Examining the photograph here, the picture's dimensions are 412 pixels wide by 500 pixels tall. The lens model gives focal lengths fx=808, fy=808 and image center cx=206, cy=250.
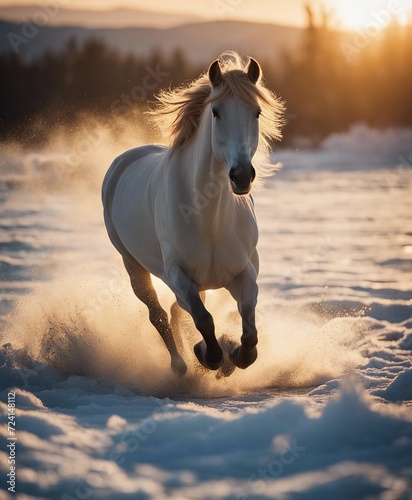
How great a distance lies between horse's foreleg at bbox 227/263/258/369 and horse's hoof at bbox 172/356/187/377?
2.20ft

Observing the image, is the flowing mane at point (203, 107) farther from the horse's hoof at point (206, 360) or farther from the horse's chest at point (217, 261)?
the horse's hoof at point (206, 360)

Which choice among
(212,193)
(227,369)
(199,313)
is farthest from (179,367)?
(212,193)

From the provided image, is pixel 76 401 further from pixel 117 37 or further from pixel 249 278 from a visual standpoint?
pixel 117 37

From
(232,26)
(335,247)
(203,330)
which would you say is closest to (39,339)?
(203,330)

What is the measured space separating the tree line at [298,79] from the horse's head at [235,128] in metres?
26.9

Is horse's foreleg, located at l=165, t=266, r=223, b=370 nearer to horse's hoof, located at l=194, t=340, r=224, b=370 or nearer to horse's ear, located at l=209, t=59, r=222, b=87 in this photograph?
horse's hoof, located at l=194, t=340, r=224, b=370

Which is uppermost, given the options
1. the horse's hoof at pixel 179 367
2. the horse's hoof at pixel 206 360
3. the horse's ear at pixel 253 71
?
the horse's ear at pixel 253 71

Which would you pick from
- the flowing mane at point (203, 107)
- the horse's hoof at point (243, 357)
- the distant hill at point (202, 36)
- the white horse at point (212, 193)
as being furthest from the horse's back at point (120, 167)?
the distant hill at point (202, 36)

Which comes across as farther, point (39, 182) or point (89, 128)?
point (39, 182)

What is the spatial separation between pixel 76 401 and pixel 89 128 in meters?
7.78

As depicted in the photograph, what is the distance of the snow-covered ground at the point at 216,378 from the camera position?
3.60 metres

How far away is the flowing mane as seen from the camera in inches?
184

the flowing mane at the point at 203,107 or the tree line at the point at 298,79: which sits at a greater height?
the tree line at the point at 298,79

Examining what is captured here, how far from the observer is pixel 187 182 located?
5.09m
